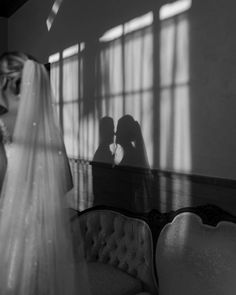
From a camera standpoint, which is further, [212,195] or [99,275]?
[99,275]

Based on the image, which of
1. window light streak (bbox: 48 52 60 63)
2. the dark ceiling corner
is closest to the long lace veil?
window light streak (bbox: 48 52 60 63)

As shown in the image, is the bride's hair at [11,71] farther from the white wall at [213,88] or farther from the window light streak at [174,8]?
the window light streak at [174,8]

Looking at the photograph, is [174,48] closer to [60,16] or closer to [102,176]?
[102,176]

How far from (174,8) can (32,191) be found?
1.73 metres

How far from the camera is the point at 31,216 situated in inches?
65.0

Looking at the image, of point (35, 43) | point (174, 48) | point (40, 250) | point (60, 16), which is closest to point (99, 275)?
point (40, 250)

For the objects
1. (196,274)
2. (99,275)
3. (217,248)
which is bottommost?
(99,275)

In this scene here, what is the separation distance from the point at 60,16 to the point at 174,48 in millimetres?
2190

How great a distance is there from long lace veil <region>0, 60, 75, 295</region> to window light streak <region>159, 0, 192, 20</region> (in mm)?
1295

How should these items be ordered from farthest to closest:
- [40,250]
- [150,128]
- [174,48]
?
[150,128] < [174,48] < [40,250]

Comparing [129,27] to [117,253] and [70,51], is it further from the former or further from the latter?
[117,253]

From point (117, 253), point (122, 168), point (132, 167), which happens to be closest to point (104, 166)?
point (122, 168)

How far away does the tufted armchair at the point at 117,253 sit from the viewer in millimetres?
2736

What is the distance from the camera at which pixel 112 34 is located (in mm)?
3490
